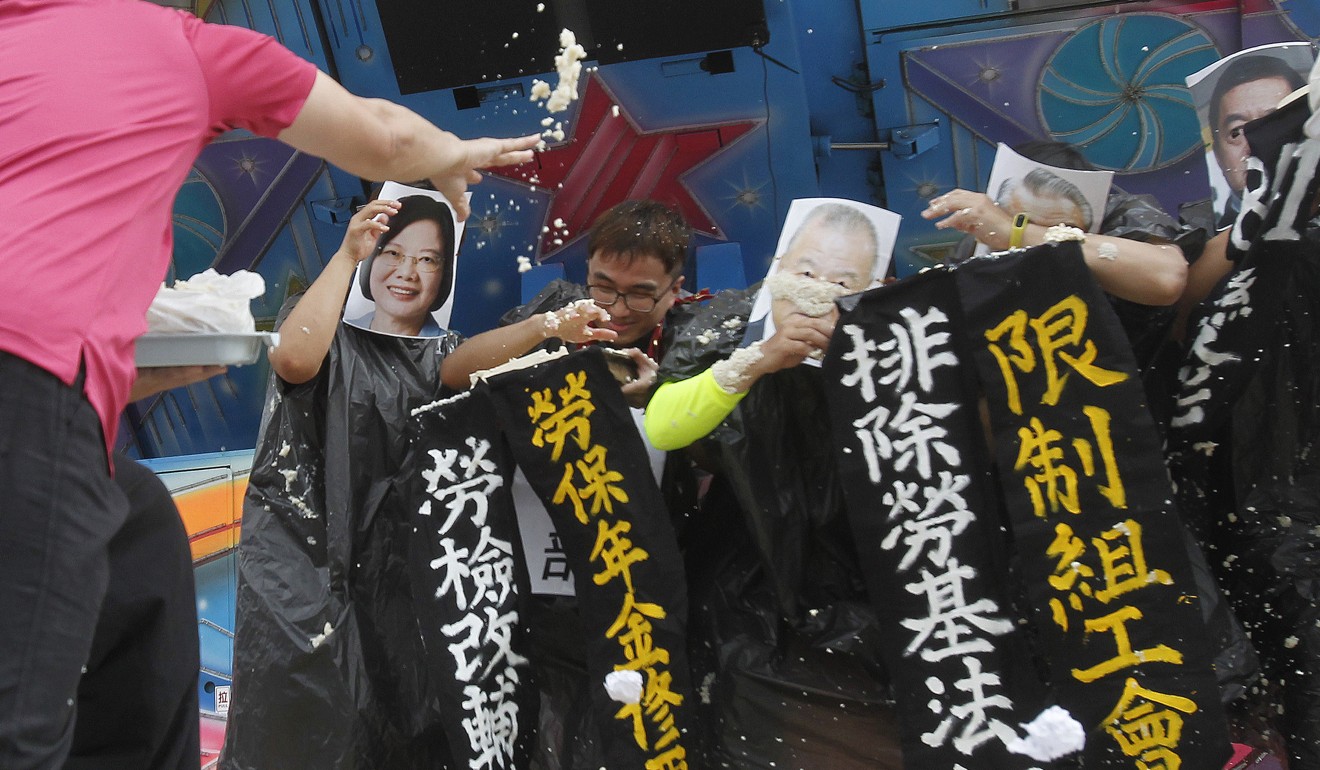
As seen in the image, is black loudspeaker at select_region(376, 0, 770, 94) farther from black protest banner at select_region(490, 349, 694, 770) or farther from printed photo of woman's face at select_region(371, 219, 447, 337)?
black protest banner at select_region(490, 349, 694, 770)

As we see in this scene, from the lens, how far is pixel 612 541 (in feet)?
6.01

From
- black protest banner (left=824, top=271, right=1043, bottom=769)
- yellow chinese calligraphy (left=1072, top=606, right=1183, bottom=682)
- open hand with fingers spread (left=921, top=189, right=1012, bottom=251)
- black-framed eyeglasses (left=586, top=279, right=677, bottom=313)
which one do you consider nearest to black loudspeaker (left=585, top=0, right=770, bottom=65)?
black-framed eyeglasses (left=586, top=279, right=677, bottom=313)

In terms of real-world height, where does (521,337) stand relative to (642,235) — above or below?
below

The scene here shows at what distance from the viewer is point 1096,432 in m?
1.57

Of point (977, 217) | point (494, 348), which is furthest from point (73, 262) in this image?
point (977, 217)

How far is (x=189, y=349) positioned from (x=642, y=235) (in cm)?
98

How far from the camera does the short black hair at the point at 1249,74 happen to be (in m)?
1.79

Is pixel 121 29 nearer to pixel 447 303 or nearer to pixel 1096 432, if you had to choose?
pixel 447 303

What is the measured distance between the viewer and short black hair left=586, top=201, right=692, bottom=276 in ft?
7.16

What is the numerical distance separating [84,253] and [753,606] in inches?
48.0

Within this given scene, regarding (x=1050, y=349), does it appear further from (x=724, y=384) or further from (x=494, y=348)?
(x=494, y=348)

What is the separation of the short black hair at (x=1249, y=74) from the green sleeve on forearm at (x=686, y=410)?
94 centimetres

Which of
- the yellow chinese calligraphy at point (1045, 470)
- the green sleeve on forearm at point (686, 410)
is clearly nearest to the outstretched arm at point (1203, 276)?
the yellow chinese calligraphy at point (1045, 470)

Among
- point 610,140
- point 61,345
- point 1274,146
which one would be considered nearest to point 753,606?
point 1274,146
